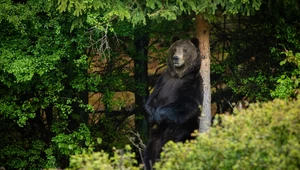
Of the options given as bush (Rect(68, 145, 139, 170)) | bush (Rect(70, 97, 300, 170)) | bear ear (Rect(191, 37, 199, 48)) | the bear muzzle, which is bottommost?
bush (Rect(68, 145, 139, 170))

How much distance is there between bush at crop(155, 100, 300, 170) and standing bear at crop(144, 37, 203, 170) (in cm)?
402

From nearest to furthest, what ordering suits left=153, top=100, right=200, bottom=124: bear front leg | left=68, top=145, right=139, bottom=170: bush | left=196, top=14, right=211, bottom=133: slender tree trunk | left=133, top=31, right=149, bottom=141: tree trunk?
left=68, top=145, right=139, bottom=170: bush → left=153, top=100, right=200, bottom=124: bear front leg → left=196, top=14, right=211, bottom=133: slender tree trunk → left=133, top=31, right=149, bottom=141: tree trunk

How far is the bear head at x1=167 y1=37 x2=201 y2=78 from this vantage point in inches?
471

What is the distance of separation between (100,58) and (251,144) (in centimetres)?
859

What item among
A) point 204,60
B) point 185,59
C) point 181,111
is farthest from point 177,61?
point 181,111

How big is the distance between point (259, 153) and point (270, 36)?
787 cm

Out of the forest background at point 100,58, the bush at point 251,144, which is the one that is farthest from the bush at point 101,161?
the forest background at point 100,58

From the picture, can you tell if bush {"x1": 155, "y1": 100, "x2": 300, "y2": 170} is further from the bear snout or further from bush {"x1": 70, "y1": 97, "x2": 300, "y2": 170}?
the bear snout

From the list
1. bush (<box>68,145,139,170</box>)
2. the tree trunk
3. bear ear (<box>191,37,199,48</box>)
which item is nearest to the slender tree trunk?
bear ear (<box>191,37,199,48</box>)

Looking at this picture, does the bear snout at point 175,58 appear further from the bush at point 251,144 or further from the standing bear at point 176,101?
the bush at point 251,144

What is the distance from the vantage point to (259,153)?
6.66 metres

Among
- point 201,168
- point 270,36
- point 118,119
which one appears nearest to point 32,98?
point 118,119

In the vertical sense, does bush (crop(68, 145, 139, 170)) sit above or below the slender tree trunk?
below

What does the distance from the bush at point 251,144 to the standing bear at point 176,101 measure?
4022mm
